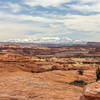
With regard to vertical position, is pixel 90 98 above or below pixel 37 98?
above

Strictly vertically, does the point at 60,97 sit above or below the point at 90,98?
below

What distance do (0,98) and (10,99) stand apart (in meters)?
1.04

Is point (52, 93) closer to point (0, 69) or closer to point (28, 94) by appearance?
point (28, 94)

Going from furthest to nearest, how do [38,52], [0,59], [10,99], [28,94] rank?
[38,52] < [0,59] < [28,94] < [10,99]

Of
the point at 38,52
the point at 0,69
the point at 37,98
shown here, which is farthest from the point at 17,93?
the point at 38,52

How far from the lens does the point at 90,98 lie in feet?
39.6

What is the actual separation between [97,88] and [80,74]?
31.8 meters

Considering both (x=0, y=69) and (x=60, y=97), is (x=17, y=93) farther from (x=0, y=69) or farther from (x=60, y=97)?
(x=0, y=69)

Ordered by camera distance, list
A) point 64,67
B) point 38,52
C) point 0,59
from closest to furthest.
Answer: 1. point 64,67
2. point 0,59
3. point 38,52

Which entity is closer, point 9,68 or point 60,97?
point 60,97

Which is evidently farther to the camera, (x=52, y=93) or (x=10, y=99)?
(x=52, y=93)

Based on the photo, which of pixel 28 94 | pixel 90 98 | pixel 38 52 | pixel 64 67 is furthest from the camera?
pixel 38 52

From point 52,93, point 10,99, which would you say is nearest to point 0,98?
point 10,99

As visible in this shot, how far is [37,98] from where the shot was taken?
1838 cm
